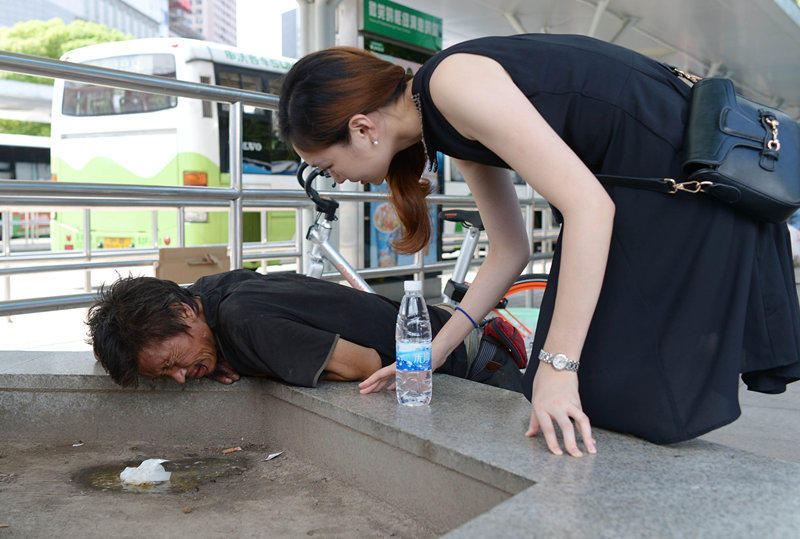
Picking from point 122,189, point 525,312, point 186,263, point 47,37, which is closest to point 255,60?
point 186,263

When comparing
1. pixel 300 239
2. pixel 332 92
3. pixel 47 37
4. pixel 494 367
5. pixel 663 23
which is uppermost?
pixel 47 37

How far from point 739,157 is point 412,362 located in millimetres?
945

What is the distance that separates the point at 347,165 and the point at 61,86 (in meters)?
9.75

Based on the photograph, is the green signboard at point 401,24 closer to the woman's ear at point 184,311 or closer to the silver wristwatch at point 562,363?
the woman's ear at point 184,311

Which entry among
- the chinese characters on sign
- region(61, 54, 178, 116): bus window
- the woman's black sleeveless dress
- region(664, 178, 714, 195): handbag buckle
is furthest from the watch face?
the chinese characters on sign

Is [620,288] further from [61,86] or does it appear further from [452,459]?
[61,86]

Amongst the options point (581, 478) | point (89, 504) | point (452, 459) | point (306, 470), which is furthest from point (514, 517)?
point (89, 504)

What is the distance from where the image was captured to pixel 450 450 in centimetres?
162

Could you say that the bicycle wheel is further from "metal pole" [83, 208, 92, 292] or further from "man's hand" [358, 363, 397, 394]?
"metal pole" [83, 208, 92, 292]

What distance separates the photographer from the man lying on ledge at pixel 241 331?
2.16m

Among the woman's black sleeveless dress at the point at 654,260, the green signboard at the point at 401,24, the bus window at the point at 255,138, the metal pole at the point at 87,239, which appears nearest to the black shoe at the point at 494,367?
the woman's black sleeveless dress at the point at 654,260

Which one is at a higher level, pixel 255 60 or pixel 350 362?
pixel 255 60

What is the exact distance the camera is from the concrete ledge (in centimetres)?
126

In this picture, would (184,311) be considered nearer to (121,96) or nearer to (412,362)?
(412,362)
